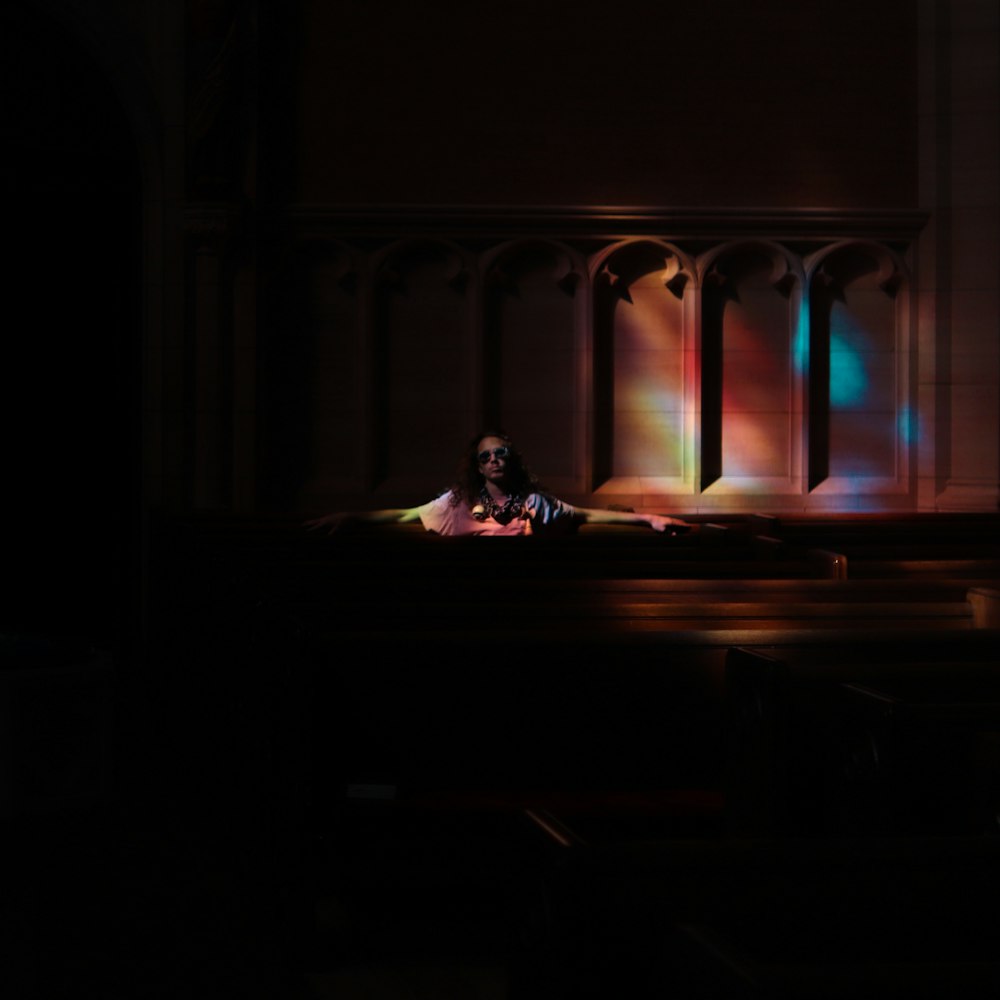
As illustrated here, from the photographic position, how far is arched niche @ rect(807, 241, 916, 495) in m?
9.16

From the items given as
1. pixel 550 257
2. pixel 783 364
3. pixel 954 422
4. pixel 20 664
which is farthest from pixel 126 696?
pixel 954 422

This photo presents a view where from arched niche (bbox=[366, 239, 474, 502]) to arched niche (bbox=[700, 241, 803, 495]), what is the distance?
1.52 metres

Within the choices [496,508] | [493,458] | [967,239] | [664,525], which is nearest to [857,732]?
[664,525]

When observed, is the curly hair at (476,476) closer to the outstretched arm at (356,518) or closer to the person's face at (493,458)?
the person's face at (493,458)

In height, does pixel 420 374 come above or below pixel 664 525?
above

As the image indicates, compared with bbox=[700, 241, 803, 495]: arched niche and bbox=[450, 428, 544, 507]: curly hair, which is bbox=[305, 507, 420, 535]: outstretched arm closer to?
bbox=[450, 428, 544, 507]: curly hair

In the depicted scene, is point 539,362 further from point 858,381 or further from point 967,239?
point 967,239

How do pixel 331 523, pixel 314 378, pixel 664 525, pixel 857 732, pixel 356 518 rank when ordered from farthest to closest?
pixel 314 378 < pixel 356 518 < pixel 331 523 < pixel 664 525 < pixel 857 732

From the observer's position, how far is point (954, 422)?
29.6ft

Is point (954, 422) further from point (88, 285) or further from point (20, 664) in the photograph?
point (20, 664)

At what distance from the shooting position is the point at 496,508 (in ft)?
21.6

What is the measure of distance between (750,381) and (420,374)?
2031 mm

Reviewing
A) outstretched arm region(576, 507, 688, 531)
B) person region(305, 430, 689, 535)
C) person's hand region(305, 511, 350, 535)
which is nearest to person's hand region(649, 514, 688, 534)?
outstretched arm region(576, 507, 688, 531)

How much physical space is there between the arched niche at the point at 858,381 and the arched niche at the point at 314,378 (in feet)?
9.26
